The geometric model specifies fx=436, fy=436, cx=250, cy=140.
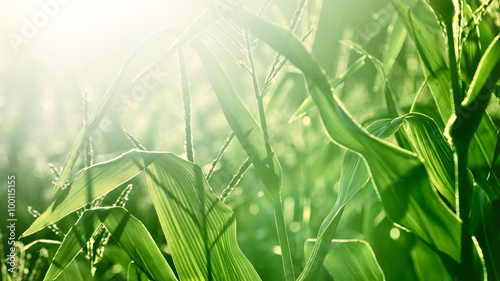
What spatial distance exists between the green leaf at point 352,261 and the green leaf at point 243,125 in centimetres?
12

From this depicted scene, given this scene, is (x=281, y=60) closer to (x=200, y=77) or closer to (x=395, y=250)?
(x=395, y=250)

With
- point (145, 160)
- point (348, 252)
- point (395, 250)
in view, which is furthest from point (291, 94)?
point (145, 160)

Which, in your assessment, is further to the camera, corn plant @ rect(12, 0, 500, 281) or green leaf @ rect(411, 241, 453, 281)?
green leaf @ rect(411, 241, 453, 281)

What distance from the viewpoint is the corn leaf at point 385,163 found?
0.32 metres

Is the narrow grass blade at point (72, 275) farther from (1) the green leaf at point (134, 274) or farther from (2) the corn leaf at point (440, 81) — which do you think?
(2) the corn leaf at point (440, 81)

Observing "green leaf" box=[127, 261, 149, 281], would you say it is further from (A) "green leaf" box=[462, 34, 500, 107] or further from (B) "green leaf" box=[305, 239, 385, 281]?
(A) "green leaf" box=[462, 34, 500, 107]

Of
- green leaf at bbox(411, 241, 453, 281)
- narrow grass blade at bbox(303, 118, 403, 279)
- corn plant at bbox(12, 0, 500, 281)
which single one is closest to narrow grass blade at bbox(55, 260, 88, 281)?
corn plant at bbox(12, 0, 500, 281)

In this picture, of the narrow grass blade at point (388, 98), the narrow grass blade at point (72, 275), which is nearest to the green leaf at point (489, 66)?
the narrow grass blade at point (388, 98)

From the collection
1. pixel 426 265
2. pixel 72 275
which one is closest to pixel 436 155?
pixel 426 265

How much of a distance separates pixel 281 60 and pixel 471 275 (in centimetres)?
24

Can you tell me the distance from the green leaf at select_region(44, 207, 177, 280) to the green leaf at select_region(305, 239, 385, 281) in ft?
0.56

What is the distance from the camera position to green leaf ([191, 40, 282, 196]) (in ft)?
1.25

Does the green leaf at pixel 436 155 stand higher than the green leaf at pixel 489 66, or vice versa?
the green leaf at pixel 489 66

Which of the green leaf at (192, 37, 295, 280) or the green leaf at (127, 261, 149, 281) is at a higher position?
the green leaf at (192, 37, 295, 280)
